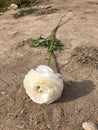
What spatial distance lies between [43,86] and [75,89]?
0.55 m

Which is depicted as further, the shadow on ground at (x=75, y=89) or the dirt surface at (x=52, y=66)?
the shadow on ground at (x=75, y=89)

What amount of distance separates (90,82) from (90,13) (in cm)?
194

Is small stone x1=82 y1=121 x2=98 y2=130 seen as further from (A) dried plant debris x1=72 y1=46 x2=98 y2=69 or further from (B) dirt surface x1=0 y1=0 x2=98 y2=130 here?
(A) dried plant debris x1=72 y1=46 x2=98 y2=69

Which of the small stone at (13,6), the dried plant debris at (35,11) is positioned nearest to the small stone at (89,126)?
the dried plant debris at (35,11)

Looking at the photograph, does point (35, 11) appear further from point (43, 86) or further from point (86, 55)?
point (43, 86)

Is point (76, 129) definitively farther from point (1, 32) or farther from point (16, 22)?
point (16, 22)

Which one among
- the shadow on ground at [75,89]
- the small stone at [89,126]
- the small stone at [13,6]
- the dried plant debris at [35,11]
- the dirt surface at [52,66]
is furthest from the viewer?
the small stone at [13,6]

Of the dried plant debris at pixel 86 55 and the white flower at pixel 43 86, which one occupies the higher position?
the white flower at pixel 43 86

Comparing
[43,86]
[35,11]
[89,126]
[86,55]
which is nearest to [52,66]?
[86,55]

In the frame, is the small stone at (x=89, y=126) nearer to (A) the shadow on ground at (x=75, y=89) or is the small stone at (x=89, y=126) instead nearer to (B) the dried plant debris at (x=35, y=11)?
(A) the shadow on ground at (x=75, y=89)

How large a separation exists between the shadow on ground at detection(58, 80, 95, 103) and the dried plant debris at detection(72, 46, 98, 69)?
327 millimetres

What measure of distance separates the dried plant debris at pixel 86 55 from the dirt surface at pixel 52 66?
0.05 metres

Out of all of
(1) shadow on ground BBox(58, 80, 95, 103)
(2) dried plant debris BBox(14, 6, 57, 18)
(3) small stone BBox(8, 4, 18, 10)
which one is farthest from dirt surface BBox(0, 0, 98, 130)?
(3) small stone BBox(8, 4, 18, 10)

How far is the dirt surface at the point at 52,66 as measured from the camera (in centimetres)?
332
